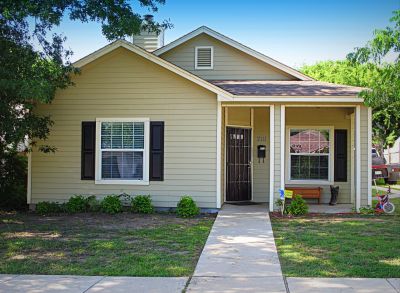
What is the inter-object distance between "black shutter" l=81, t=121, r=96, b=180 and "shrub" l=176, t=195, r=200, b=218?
2.55 meters

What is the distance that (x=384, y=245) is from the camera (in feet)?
24.9

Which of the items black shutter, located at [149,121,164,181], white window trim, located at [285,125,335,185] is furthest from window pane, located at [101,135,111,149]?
white window trim, located at [285,125,335,185]

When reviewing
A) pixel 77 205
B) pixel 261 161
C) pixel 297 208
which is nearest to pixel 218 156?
pixel 297 208

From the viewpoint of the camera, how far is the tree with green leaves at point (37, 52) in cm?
954

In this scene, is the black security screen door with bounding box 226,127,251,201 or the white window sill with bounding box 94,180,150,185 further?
the black security screen door with bounding box 226,127,251,201

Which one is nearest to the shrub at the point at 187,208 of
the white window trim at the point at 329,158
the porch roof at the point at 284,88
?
the porch roof at the point at 284,88

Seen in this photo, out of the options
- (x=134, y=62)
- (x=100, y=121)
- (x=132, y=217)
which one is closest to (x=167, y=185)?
(x=132, y=217)

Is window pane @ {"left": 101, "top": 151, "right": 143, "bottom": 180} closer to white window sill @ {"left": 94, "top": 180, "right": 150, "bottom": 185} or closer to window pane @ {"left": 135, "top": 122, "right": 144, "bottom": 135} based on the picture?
white window sill @ {"left": 94, "top": 180, "right": 150, "bottom": 185}

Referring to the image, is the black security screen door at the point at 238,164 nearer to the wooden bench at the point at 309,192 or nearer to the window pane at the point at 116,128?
the wooden bench at the point at 309,192

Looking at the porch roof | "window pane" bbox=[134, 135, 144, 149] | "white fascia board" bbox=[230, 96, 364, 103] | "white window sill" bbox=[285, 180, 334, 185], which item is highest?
the porch roof

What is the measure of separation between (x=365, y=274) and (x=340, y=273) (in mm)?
302

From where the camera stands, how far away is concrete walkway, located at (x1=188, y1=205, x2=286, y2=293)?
548 centimetres

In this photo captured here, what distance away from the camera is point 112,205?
11.4 m

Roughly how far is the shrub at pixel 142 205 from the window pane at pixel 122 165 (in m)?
0.61
